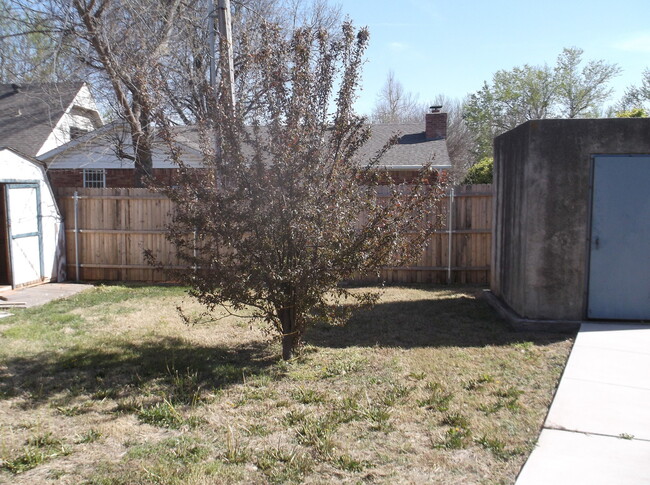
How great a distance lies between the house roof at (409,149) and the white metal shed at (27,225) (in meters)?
9.71

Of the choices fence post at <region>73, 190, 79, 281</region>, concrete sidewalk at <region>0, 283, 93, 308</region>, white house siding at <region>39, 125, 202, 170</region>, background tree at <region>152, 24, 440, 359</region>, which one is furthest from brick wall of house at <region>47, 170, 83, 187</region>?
background tree at <region>152, 24, 440, 359</region>

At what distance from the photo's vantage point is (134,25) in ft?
46.2

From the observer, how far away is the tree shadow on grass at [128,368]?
18.0 ft

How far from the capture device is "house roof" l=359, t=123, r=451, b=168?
19.0m

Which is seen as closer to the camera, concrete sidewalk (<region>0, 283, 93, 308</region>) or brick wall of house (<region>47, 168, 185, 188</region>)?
concrete sidewalk (<region>0, 283, 93, 308</region>)

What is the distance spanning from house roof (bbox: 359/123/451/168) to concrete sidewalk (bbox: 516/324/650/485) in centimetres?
1272

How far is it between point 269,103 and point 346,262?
1.78 metres

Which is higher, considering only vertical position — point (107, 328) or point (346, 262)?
point (346, 262)

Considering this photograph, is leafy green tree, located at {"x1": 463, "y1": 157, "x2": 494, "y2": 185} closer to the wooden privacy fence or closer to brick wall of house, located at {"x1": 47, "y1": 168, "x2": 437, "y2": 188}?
the wooden privacy fence

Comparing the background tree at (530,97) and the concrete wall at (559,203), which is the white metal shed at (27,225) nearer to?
the concrete wall at (559,203)

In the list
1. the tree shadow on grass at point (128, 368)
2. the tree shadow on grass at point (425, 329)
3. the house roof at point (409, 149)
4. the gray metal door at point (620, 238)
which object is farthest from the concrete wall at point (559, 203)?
the house roof at point (409, 149)

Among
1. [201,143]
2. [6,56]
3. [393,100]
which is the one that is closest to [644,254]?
[201,143]

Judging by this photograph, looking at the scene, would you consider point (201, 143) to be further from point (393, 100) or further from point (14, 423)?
point (393, 100)

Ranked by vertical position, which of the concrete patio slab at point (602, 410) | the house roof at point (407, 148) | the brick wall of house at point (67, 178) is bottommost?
the concrete patio slab at point (602, 410)
